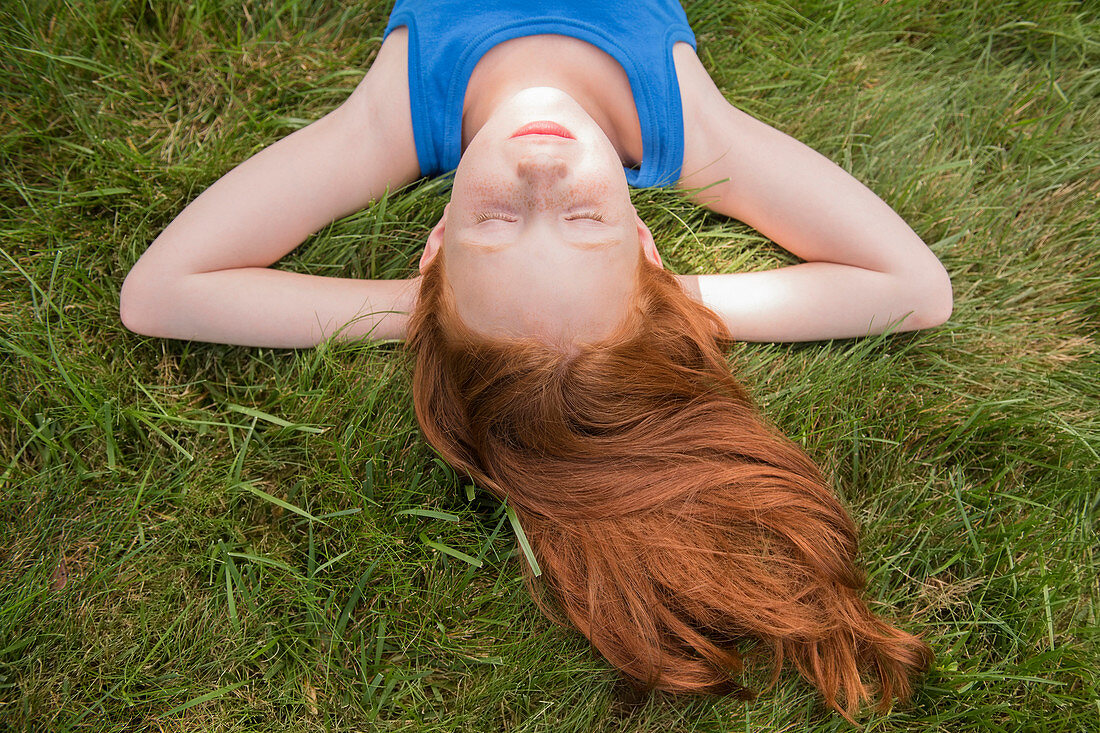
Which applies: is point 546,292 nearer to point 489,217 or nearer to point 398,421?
point 489,217

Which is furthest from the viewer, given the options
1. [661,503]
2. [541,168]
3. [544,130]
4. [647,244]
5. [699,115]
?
[699,115]

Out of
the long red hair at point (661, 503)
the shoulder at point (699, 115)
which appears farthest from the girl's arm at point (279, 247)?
the shoulder at point (699, 115)

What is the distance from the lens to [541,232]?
1.66 meters

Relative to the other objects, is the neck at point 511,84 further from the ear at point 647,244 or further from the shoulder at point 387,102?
the ear at point 647,244

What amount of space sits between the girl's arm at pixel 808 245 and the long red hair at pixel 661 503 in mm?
278

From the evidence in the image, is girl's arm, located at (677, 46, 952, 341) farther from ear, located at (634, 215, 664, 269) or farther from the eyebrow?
the eyebrow

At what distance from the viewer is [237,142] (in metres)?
2.37

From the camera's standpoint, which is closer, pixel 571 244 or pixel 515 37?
pixel 571 244

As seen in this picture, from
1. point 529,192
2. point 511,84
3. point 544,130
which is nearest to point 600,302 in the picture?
point 529,192

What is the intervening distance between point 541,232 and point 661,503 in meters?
0.77

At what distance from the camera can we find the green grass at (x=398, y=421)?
2064mm

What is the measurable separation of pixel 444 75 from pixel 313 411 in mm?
1066

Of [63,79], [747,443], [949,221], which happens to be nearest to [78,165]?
[63,79]

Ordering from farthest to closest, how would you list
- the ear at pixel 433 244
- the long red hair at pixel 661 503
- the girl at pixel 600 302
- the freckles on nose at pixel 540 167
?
the ear at pixel 433 244 → the long red hair at pixel 661 503 → the girl at pixel 600 302 → the freckles on nose at pixel 540 167
